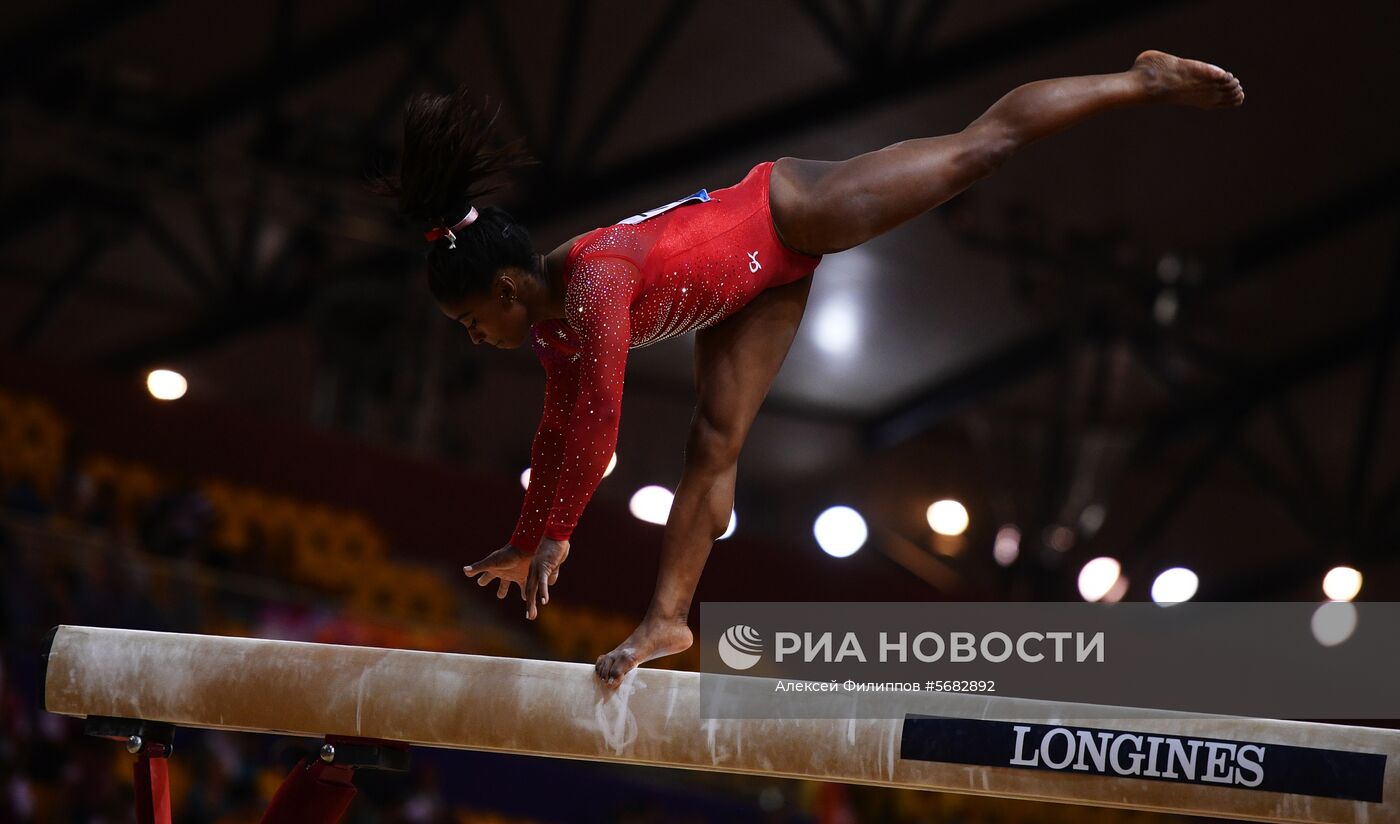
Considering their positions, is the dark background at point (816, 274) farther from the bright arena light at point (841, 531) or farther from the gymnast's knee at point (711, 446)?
the gymnast's knee at point (711, 446)

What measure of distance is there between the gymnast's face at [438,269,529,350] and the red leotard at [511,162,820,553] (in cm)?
12

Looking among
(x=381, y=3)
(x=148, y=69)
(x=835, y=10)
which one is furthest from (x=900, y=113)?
(x=148, y=69)

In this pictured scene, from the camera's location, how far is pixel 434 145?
3068 mm

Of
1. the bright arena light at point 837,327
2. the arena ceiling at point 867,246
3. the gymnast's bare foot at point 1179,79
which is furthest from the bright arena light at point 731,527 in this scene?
the bright arena light at point 837,327

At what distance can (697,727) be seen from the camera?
2.83m

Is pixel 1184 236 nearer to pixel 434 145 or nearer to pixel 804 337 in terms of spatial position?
pixel 804 337

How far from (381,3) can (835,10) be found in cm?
304

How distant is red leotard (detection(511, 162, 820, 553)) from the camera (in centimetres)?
295

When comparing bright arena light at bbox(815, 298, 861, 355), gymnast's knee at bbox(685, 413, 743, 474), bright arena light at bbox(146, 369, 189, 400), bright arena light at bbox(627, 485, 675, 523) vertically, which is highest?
bright arena light at bbox(815, 298, 861, 355)

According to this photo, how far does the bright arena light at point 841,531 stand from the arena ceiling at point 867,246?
1304 mm

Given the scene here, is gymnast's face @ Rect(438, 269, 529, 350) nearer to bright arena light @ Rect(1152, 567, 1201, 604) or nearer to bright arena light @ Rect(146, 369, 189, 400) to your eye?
bright arena light @ Rect(1152, 567, 1201, 604)

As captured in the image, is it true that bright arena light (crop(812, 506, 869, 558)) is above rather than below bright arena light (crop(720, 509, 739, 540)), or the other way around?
above

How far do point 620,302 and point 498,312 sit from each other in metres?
0.31

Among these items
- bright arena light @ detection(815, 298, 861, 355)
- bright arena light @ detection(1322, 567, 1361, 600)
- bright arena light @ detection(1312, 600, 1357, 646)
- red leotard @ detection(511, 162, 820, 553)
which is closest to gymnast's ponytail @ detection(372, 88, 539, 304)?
red leotard @ detection(511, 162, 820, 553)
